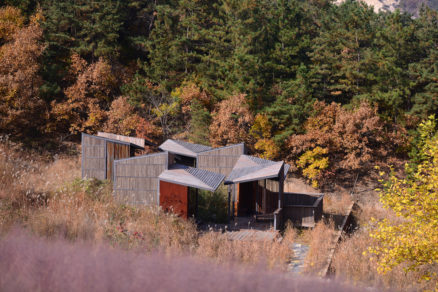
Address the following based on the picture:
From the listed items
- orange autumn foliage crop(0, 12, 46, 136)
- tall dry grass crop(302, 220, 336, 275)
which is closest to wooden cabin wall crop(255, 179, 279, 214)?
tall dry grass crop(302, 220, 336, 275)

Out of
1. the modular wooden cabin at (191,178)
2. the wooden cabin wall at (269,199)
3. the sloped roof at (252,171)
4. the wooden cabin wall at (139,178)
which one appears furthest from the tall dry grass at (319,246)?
the wooden cabin wall at (139,178)

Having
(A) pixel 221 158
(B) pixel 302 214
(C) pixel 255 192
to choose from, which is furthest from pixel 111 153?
(B) pixel 302 214

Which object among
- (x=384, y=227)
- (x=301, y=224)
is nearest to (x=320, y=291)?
(x=384, y=227)

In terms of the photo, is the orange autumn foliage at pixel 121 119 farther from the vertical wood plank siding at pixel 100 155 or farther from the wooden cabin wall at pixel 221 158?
the wooden cabin wall at pixel 221 158

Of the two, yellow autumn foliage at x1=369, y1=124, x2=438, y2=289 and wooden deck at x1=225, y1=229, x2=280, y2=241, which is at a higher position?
yellow autumn foliage at x1=369, y1=124, x2=438, y2=289

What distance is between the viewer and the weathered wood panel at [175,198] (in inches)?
547

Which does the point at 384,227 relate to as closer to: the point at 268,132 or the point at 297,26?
the point at 268,132

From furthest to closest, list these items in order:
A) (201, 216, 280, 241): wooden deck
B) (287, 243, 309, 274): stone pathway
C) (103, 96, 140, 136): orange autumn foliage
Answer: (103, 96, 140, 136): orange autumn foliage → (201, 216, 280, 241): wooden deck → (287, 243, 309, 274): stone pathway

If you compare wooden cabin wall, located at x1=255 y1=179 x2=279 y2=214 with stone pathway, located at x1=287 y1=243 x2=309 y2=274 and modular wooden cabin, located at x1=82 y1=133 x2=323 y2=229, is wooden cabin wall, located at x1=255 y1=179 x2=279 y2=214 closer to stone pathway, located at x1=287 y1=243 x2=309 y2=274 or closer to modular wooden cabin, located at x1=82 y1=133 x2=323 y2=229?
Answer: modular wooden cabin, located at x1=82 y1=133 x2=323 y2=229

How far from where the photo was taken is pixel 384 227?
7.05 meters

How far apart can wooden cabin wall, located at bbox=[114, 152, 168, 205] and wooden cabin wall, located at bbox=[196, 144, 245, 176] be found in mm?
4162

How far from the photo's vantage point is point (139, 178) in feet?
51.1

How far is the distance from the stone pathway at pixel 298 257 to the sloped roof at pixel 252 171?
2813 millimetres

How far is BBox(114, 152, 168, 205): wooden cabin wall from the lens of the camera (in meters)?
15.2
